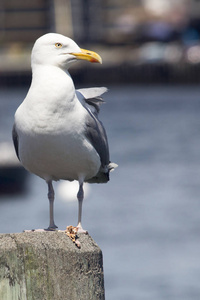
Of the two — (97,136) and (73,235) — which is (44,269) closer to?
(73,235)

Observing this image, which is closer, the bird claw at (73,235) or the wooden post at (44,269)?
the wooden post at (44,269)

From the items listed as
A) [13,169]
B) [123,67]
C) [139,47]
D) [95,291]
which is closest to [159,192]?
[13,169]

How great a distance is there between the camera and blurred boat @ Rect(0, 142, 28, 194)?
11.7 m

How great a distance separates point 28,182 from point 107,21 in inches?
1126

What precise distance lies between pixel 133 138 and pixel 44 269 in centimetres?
1870

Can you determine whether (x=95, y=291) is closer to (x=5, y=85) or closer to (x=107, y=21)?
(x=5, y=85)

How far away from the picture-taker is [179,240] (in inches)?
414

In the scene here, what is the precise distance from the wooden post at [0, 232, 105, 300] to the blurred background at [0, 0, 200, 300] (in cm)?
516

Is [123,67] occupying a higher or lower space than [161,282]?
higher

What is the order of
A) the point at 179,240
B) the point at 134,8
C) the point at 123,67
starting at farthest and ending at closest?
the point at 134,8
the point at 123,67
the point at 179,240

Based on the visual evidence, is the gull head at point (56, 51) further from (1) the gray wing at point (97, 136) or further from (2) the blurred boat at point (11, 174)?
(2) the blurred boat at point (11, 174)

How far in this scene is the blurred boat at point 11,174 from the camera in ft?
38.2

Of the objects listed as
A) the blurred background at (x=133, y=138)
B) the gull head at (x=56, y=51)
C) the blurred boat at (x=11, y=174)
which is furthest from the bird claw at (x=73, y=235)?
the blurred boat at (x=11, y=174)

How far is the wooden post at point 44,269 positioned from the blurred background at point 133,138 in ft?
16.9
